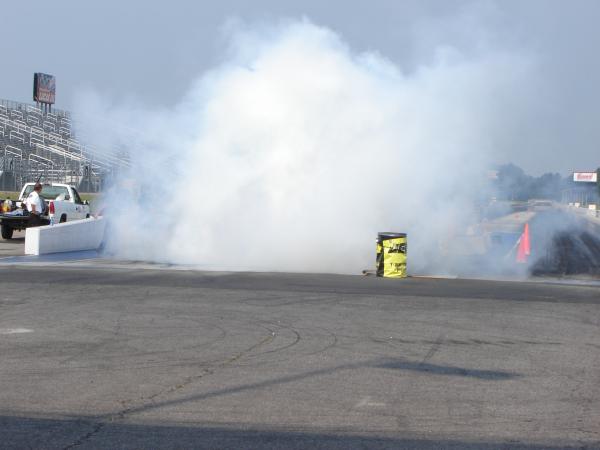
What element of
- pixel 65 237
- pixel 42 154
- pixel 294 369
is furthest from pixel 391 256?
pixel 42 154

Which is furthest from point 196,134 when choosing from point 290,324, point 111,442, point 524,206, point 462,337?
point 524,206

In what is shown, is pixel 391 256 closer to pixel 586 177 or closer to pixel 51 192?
pixel 51 192

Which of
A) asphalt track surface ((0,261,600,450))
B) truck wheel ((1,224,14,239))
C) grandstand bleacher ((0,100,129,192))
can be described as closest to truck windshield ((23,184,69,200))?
truck wheel ((1,224,14,239))

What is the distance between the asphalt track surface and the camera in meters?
5.52

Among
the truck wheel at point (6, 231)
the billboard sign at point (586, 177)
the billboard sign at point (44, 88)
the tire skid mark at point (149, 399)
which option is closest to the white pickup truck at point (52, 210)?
the truck wheel at point (6, 231)

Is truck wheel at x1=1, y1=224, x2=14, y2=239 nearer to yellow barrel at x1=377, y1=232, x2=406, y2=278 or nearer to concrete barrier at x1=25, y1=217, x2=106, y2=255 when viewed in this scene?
concrete barrier at x1=25, y1=217, x2=106, y2=255

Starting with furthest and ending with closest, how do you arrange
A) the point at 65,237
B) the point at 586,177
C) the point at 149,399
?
the point at 586,177 < the point at 65,237 < the point at 149,399

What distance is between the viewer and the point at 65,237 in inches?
867

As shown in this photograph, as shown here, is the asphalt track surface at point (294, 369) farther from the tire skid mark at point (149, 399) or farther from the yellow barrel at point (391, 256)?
the yellow barrel at point (391, 256)

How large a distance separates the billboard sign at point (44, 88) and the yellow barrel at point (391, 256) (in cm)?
5274

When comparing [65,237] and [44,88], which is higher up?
[44,88]

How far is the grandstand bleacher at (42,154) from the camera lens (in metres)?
41.7

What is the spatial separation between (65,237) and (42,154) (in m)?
26.7

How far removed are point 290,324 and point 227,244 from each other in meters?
9.28
